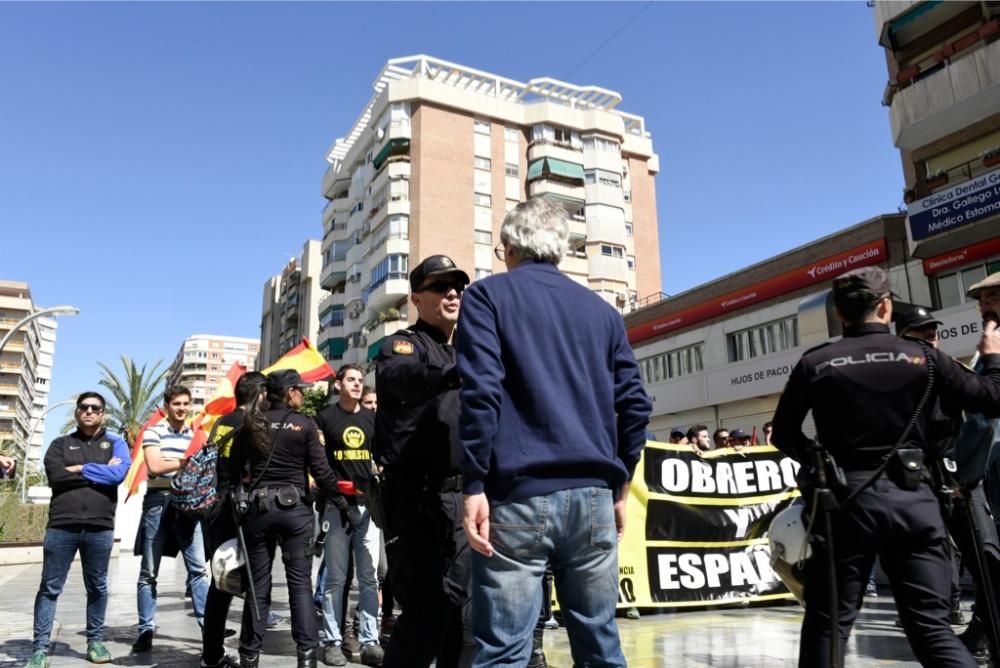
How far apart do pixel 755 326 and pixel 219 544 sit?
2867 centimetres

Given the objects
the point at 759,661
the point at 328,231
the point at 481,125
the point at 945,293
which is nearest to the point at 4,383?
the point at 328,231

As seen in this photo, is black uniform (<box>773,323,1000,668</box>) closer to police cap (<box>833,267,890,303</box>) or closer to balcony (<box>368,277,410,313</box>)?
police cap (<box>833,267,890,303</box>)

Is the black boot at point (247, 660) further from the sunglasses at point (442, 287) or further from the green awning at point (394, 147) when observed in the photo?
the green awning at point (394, 147)

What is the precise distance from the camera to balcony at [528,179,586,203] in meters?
52.5

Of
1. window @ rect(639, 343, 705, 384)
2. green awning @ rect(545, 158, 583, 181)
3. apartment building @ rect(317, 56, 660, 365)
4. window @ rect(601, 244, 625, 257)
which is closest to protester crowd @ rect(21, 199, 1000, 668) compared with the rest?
window @ rect(639, 343, 705, 384)

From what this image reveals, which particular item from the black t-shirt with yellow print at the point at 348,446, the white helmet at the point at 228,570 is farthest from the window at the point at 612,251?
the white helmet at the point at 228,570

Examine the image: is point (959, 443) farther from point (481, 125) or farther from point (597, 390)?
point (481, 125)

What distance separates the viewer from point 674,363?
3566 cm

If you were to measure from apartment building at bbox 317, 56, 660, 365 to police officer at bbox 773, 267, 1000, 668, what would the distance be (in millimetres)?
46119

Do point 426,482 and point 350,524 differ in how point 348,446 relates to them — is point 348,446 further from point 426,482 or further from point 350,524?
point 426,482

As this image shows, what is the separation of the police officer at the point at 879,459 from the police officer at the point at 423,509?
1336 mm

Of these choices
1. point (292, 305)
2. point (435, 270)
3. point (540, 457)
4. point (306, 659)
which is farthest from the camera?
point (292, 305)

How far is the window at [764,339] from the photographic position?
95.3 feet

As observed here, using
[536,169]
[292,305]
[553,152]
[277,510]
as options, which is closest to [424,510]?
[277,510]
